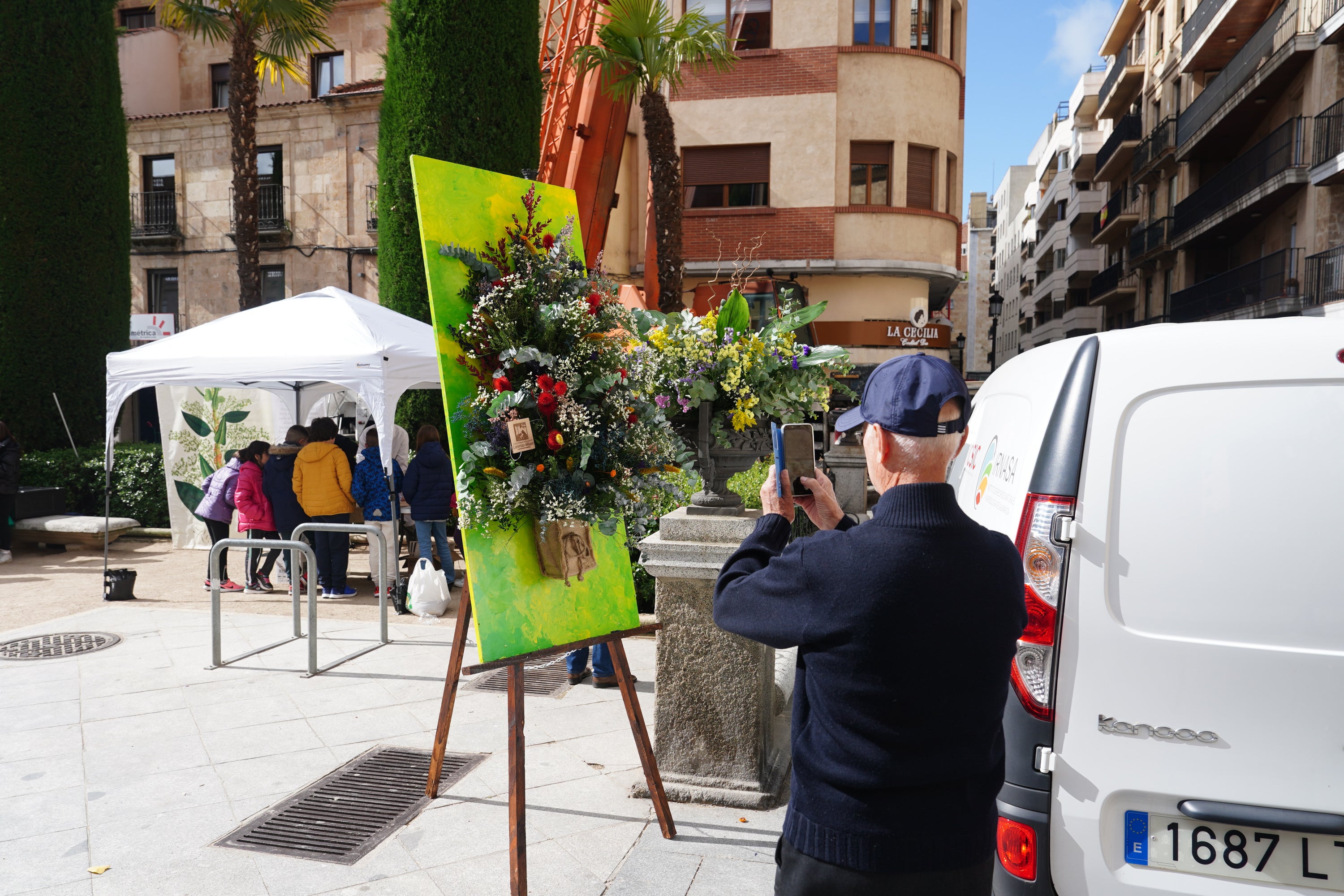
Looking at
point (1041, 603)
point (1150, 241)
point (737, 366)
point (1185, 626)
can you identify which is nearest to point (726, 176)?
point (737, 366)

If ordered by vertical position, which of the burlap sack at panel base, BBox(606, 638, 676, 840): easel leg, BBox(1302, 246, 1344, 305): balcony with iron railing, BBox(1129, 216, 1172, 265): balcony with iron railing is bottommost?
BBox(606, 638, 676, 840): easel leg

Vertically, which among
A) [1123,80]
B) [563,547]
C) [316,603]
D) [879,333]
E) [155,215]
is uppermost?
[1123,80]

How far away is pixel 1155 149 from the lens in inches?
1367

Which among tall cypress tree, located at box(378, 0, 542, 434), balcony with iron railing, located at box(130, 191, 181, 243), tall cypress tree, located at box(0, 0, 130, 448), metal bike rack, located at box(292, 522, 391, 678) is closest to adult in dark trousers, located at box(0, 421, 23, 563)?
tall cypress tree, located at box(0, 0, 130, 448)

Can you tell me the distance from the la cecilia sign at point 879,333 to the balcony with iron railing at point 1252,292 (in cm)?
664

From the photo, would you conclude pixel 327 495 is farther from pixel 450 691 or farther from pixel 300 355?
pixel 450 691

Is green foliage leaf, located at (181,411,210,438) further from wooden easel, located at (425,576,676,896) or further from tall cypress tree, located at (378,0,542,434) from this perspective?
wooden easel, located at (425,576,676,896)

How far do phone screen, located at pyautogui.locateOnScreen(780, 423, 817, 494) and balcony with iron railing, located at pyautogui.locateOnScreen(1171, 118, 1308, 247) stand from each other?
1011 inches

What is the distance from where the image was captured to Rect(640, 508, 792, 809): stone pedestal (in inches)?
164

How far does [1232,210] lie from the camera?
26.3 metres

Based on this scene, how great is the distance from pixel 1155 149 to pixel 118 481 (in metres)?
36.4

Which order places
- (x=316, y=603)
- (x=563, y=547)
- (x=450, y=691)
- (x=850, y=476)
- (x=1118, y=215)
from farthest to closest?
(x=1118, y=215)
(x=850, y=476)
(x=316, y=603)
(x=450, y=691)
(x=563, y=547)

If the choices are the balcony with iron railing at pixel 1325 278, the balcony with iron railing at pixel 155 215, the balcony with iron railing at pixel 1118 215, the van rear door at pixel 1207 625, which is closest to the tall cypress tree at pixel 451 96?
the van rear door at pixel 1207 625

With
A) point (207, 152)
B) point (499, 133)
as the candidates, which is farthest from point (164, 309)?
point (499, 133)
